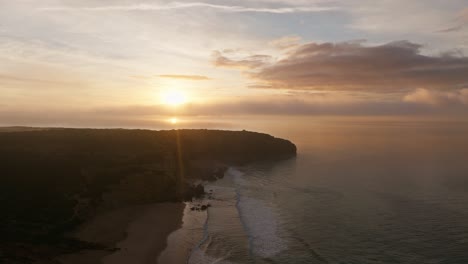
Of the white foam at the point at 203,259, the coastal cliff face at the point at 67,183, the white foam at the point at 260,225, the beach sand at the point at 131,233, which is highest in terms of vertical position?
the coastal cliff face at the point at 67,183

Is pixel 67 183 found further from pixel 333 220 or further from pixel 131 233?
pixel 333 220

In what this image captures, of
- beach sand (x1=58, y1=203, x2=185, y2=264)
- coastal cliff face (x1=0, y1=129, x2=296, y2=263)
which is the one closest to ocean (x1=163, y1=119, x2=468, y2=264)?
beach sand (x1=58, y1=203, x2=185, y2=264)

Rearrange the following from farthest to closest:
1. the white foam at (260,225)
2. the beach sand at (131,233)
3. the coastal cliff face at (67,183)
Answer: the white foam at (260,225) < the coastal cliff face at (67,183) < the beach sand at (131,233)

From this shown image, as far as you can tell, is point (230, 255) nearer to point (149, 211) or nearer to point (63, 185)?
point (149, 211)

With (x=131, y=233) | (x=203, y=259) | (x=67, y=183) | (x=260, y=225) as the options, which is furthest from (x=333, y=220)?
(x=67, y=183)

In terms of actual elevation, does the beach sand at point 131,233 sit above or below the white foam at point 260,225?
above

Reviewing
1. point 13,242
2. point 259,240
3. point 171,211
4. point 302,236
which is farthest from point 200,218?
point 13,242

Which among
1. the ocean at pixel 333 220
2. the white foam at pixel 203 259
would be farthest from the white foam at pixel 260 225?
the white foam at pixel 203 259

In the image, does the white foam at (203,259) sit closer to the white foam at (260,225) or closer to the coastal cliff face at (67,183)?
the white foam at (260,225)
